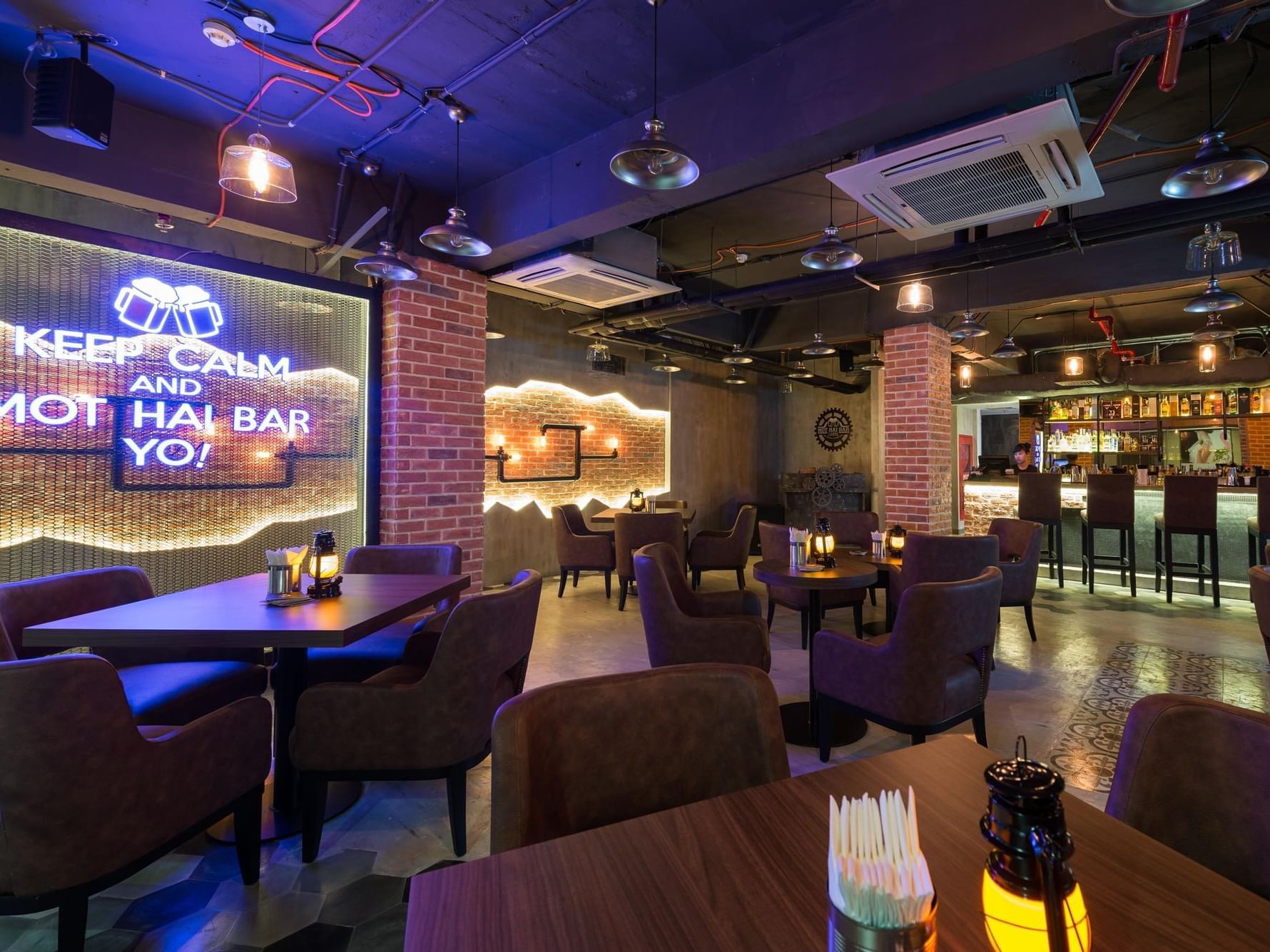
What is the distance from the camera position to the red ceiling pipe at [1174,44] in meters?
1.97

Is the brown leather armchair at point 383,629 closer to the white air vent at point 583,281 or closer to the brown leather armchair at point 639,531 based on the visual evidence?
the white air vent at point 583,281

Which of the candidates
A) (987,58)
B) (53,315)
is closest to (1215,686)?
(987,58)

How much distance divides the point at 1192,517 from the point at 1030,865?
7.34 meters

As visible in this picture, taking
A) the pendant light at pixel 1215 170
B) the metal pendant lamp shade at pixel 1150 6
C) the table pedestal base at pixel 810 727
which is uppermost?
the pendant light at pixel 1215 170

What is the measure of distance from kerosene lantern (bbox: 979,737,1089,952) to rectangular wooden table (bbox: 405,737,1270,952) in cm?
14

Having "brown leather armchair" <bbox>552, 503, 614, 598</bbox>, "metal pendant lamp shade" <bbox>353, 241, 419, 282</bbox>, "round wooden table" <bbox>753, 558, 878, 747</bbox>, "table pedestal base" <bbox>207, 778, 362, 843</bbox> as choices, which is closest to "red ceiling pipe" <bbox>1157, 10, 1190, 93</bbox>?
"round wooden table" <bbox>753, 558, 878, 747</bbox>

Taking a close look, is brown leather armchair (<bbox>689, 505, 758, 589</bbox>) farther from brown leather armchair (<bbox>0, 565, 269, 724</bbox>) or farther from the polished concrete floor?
brown leather armchair (<bbox>0, 565, 269, 724</bbox>)

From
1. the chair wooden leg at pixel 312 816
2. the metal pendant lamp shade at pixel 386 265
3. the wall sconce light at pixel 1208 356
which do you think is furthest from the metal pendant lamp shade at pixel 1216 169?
the wall sconce light at pixel 1208 356

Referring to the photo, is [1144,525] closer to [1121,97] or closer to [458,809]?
[1121,97]

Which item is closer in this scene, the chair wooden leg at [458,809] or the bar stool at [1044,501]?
the chair wooden leg at [458,809]

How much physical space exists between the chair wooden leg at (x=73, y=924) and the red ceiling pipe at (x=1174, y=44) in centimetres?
383

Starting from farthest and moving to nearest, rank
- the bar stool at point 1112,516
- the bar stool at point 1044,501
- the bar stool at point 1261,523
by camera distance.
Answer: the bar stool at point 1044,501
the bar stool at point 1112,516
the bar stool at point 1261,523

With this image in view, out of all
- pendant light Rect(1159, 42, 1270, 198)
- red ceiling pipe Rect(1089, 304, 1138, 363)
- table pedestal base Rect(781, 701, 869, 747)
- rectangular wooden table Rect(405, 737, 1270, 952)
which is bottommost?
table pedestal base Rect(781, 701, 869, 747)

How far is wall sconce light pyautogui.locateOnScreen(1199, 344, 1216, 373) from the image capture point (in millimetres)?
7039
